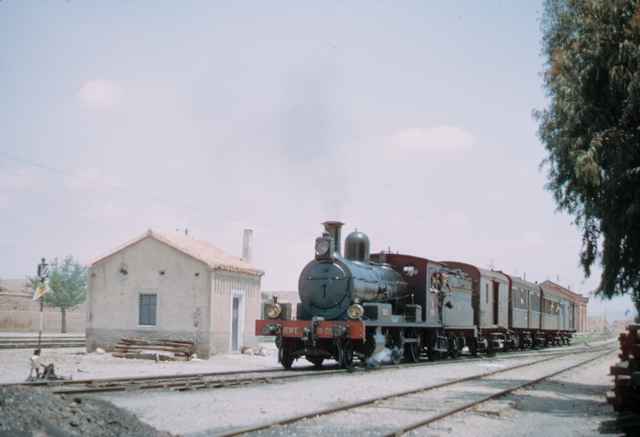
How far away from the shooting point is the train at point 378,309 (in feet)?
62.7

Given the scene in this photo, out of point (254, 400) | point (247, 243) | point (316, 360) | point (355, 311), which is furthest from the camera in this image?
point (247, 243)

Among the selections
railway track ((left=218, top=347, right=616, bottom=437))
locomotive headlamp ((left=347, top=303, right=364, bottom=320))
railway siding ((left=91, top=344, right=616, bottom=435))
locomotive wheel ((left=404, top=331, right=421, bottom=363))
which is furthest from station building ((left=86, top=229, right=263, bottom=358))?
railway track ((left=218, top=347, right=616, bottom=437))

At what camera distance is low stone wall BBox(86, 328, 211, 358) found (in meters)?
24.8

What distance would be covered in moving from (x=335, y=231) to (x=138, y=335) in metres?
9.74

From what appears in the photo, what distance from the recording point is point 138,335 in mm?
25625

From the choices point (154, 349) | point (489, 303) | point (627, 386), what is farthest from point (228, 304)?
point (627, 386)

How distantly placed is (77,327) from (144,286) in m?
30.9

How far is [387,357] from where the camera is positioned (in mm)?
20766

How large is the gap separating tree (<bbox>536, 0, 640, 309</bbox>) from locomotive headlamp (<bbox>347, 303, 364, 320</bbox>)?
5.92m

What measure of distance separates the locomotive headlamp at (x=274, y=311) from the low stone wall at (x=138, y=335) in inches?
220

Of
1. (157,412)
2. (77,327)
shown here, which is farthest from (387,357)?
(77,327)

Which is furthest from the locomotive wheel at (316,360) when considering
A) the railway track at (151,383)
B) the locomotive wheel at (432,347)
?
the locomotive wheel at (432,347)

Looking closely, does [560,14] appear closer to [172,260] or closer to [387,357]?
[387,357]

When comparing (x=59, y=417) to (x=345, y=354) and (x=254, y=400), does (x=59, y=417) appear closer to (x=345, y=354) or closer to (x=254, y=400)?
(x=254, y=400)
